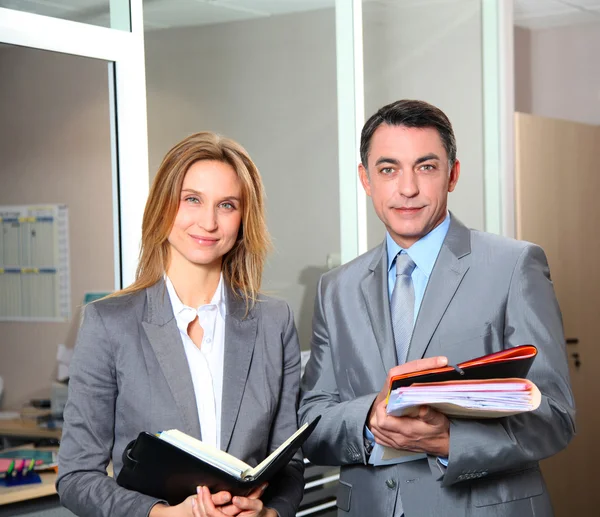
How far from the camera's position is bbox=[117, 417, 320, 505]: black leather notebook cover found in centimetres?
→ 153

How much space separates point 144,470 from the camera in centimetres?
161

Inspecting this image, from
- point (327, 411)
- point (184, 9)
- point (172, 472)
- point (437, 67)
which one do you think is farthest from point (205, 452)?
point (437, 67)

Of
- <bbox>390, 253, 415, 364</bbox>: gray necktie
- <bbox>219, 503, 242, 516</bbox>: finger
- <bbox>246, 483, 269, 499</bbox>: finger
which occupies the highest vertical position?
<bbox>390, 253, 415, 364</bbox>: gray necktie

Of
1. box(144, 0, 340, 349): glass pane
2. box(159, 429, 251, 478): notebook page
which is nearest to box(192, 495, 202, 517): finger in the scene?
box(159, 429, 251, 478): notebook page

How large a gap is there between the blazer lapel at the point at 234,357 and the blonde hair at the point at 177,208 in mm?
29

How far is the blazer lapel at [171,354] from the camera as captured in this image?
177 cm

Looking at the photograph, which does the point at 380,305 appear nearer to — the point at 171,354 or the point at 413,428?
the point at 413,428

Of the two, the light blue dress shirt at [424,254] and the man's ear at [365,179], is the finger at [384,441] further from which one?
the man's ear at [365,179]

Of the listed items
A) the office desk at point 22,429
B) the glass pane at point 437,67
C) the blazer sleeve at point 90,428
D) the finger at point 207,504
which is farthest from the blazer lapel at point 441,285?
the glass pane at point 437,67

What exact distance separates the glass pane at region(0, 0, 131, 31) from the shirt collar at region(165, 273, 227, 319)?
104 centimetres

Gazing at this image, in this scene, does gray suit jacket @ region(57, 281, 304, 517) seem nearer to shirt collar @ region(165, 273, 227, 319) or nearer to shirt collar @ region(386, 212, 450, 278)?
shirt collar @ region(165, 273, 227, 319)

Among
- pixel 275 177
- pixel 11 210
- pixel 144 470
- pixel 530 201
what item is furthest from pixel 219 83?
pixel 530 201

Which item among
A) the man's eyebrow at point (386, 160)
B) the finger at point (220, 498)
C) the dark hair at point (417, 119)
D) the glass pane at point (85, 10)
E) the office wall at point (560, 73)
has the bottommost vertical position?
the finger at point (220, 498)

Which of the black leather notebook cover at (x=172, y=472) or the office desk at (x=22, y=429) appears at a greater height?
the black leather notebook cover at (x=172, y=472)
